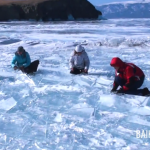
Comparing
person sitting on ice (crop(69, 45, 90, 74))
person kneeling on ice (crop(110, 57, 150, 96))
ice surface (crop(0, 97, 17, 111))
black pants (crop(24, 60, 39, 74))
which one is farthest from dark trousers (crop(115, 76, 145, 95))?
black pants (crop(24, 60, 39, 74))

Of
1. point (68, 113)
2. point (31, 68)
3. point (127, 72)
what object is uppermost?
point (127, 72)

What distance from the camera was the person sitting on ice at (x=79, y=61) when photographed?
630 cm

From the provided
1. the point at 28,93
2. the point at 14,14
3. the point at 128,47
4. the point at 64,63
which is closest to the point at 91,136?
the point at 28,93

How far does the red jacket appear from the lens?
14.7 feet

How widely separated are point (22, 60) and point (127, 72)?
3.08 m

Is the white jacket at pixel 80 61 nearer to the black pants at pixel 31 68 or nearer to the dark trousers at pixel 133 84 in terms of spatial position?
the black pants at pixel 31 68

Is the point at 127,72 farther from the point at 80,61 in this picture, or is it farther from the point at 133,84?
the point at 80,61

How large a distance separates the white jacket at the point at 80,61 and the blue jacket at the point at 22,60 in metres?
1.10

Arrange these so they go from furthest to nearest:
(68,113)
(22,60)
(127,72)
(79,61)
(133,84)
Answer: (22,60) → (79,61) → (133,84) → (127,72) → (68,113)

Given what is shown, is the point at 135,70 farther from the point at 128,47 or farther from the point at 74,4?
the point at 74,4

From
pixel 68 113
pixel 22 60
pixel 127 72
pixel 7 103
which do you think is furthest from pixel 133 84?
pixel 22 60

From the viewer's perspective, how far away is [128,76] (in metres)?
4.64

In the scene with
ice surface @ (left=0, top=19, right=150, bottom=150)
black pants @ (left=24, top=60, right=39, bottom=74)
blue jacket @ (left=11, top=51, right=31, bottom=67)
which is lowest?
ice surface @ (left=0, top=19, right=150, bottom=150)

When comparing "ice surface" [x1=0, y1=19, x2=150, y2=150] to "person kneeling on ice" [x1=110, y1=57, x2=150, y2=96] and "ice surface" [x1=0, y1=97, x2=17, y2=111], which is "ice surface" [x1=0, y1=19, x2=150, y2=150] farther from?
"person kneeling on ice" [x1=110, y1=57, x2=150, y2=96]
